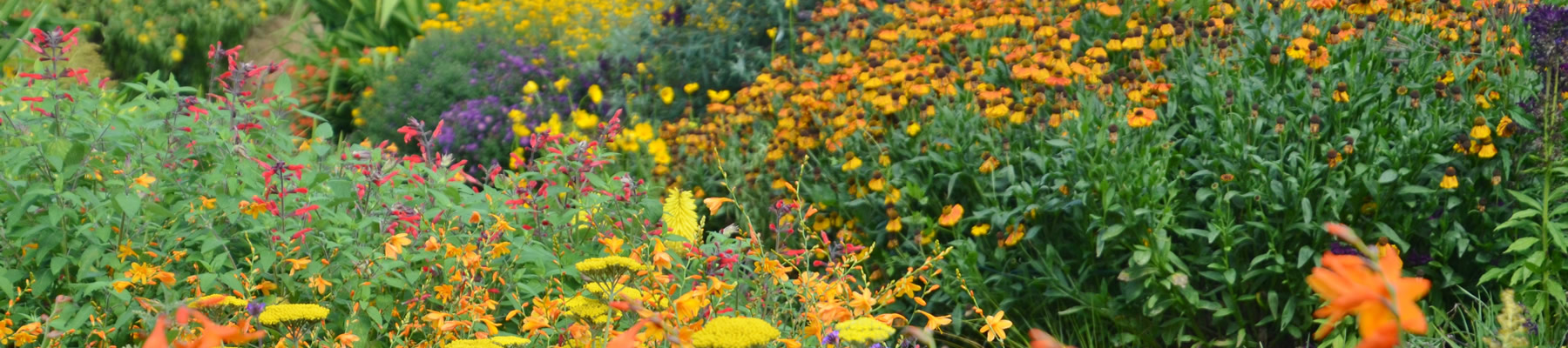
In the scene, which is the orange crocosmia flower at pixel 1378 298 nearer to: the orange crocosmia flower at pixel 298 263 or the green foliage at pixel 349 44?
the orange crocosmia flower at pixel 298 263

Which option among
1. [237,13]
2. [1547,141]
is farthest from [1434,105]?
[237,13]

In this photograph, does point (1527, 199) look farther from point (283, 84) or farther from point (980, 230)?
point (283, 84)

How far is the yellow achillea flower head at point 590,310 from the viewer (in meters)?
1.66

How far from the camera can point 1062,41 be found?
4.09 metres

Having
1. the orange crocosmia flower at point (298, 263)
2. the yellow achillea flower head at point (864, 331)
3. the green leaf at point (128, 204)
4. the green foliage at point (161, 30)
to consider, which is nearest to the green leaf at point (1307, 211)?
the yellow achillea flower head at point (864, 331)

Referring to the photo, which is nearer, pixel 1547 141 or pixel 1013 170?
pixel 1547 141

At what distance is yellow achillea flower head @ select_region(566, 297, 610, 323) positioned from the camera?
1.66 m

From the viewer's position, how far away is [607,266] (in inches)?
64.9

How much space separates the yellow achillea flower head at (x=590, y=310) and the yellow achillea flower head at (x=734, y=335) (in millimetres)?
214


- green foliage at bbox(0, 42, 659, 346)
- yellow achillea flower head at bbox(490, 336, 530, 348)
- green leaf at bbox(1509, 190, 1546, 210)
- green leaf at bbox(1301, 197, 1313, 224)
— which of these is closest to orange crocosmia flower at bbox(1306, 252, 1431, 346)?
yellow achillea flower head at bbox(490, 336, 530, 348)

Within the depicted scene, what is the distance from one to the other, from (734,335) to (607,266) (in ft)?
0.89

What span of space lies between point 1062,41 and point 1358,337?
3.89 ft

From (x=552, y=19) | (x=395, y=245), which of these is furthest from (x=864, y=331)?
(x=552, y=19)

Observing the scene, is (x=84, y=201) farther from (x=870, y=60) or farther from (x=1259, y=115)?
(x=1259, y=115)
